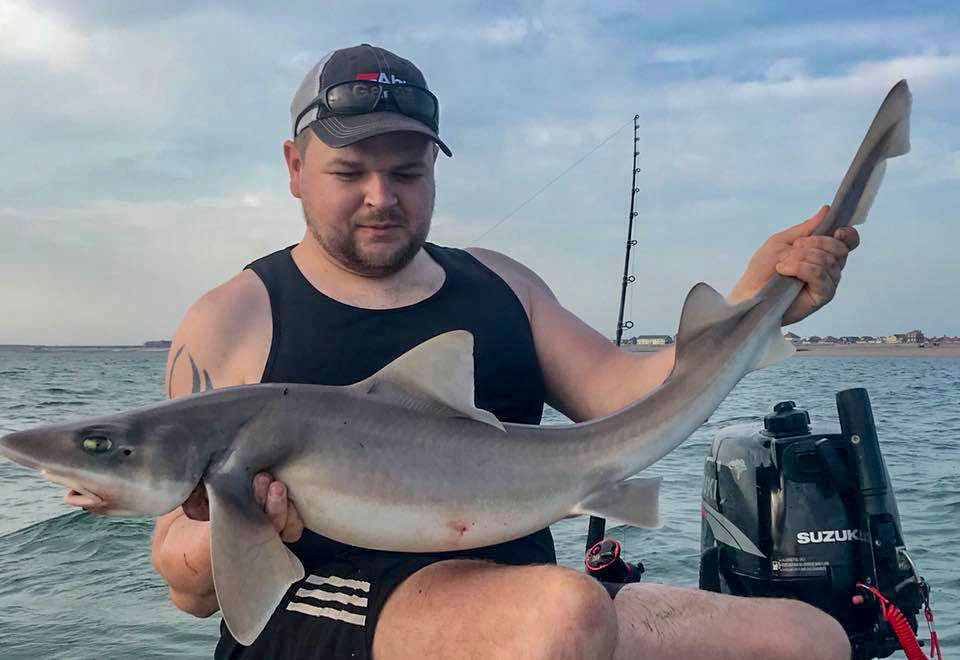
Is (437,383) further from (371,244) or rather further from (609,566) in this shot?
(609,566)

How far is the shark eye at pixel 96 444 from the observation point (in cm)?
222

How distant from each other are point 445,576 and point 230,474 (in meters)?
0.78

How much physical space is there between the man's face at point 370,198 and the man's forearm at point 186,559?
118 cm

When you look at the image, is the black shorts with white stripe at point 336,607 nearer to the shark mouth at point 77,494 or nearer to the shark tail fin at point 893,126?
the shark mouth at point 77,494

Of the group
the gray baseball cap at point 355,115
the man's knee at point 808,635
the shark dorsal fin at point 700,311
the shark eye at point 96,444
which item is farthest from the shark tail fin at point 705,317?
the shark eye at point 96,444

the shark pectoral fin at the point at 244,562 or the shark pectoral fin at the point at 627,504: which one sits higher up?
the shark pectoral fin at the point at 627,504

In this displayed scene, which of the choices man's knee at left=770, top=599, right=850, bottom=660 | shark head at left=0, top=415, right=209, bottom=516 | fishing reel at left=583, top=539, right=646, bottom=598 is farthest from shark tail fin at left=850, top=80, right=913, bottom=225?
shark head at left=0, top=415, right=209, bottom=516

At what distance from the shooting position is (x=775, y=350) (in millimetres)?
2938

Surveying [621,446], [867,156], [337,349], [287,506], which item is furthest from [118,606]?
[867,156]

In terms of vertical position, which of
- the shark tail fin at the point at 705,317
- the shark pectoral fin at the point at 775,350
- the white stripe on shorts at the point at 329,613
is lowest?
the white stripe on shorts at the point at 329,613

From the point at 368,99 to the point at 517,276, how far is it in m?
1.05

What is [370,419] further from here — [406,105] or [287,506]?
[406,105]

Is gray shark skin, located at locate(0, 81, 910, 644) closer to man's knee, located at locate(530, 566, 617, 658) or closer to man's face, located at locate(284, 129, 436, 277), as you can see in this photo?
man's knee, located at locate(530, 566, 617, 658)

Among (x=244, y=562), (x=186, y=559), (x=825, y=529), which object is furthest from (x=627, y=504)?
(x=186, y=559)
